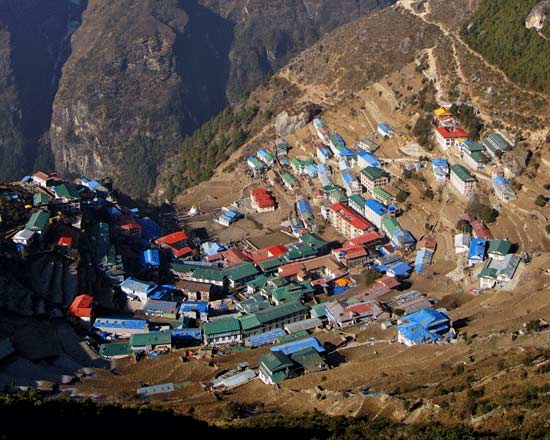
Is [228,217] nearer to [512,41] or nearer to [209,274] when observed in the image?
[209,274]

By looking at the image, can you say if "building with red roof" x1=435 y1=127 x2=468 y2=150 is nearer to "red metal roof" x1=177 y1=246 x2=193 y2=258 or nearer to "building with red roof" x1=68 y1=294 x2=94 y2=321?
"red metal roof" x1=177 y1=246 x2=193 y2=258

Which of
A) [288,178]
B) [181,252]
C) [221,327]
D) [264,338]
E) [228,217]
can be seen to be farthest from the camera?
[288,178]

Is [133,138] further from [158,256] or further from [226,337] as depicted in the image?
[226,337]

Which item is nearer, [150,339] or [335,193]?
[150,339]

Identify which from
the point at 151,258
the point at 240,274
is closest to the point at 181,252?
the point at 151,258

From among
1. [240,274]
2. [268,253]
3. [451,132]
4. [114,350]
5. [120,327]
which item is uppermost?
[451,132]

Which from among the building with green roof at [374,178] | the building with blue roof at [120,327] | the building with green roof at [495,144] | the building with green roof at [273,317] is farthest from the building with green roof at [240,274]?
the building with green roof at [495,144]
